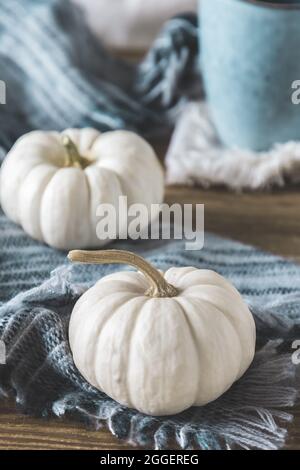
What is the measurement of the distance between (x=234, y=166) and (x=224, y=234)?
0.51ft

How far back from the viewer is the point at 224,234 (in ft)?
3.46

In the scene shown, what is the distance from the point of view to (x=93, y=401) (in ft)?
2.51

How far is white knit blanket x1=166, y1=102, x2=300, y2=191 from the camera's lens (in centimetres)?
116

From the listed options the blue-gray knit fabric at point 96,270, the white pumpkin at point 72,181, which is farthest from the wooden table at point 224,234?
the white pumpkin at point 72,181

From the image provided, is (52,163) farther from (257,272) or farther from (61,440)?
(61,440)

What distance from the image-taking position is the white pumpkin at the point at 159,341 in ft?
2.34

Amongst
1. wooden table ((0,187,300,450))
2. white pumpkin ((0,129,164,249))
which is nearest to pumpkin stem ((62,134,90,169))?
white pumpkin ((0,129,164,249))

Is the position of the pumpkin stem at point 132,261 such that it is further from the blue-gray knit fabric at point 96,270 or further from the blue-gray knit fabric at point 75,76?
the blue-gray knit fabric at point 75,76

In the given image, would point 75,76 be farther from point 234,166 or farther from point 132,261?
point 132,261

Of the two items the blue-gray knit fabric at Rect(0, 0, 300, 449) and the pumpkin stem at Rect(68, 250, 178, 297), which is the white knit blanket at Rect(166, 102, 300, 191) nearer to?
the blue-gray knit fabric at Rect(0, 0, 300, 449)

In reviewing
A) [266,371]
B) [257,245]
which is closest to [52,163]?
[257,245]

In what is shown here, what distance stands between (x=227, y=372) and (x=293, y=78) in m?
0.55

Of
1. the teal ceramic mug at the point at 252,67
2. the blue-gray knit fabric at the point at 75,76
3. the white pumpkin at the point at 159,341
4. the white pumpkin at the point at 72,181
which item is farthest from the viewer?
the blue-gray knit fabric at the point at 75,76

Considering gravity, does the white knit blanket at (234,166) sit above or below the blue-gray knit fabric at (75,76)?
below
